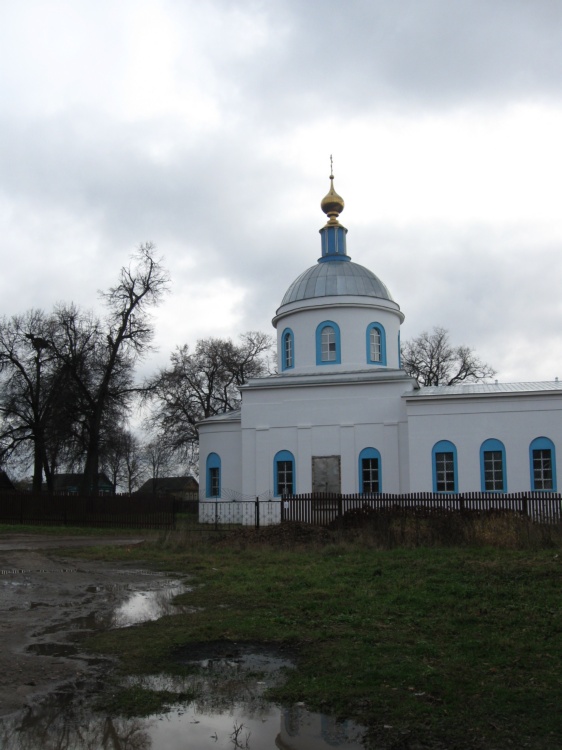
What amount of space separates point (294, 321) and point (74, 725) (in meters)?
24.4

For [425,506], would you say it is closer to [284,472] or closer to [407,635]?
[284,472]

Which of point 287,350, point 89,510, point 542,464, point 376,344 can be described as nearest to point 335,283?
point 376,344

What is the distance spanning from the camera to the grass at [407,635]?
16.9 feet

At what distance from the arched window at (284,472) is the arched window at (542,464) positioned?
26.6 ft

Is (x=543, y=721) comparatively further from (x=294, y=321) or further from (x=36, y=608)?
(x=294, y=321)

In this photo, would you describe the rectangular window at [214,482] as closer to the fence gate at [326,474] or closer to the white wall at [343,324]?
the fence gate at [326,474]

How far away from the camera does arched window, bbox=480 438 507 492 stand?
24219 millimetres

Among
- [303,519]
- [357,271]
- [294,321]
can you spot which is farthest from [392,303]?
[303,519]

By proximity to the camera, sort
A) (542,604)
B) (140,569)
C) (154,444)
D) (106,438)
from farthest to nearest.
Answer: (154,444) < (106,438) < (140,569) < (542,604)

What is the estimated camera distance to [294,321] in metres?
29.0

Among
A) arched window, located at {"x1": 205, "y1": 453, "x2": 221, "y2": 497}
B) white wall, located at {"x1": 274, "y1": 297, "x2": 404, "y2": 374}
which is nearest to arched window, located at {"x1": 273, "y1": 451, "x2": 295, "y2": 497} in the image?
arched window, located at {"x1": 205, "y1": 453, "x2": 221, "y2": 497}

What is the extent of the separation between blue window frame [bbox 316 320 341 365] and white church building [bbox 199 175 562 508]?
4 cm

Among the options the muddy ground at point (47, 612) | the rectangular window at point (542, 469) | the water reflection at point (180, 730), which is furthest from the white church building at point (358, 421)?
the water reflection at point (180, 730)

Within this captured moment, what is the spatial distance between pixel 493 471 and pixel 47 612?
18.1 metres
